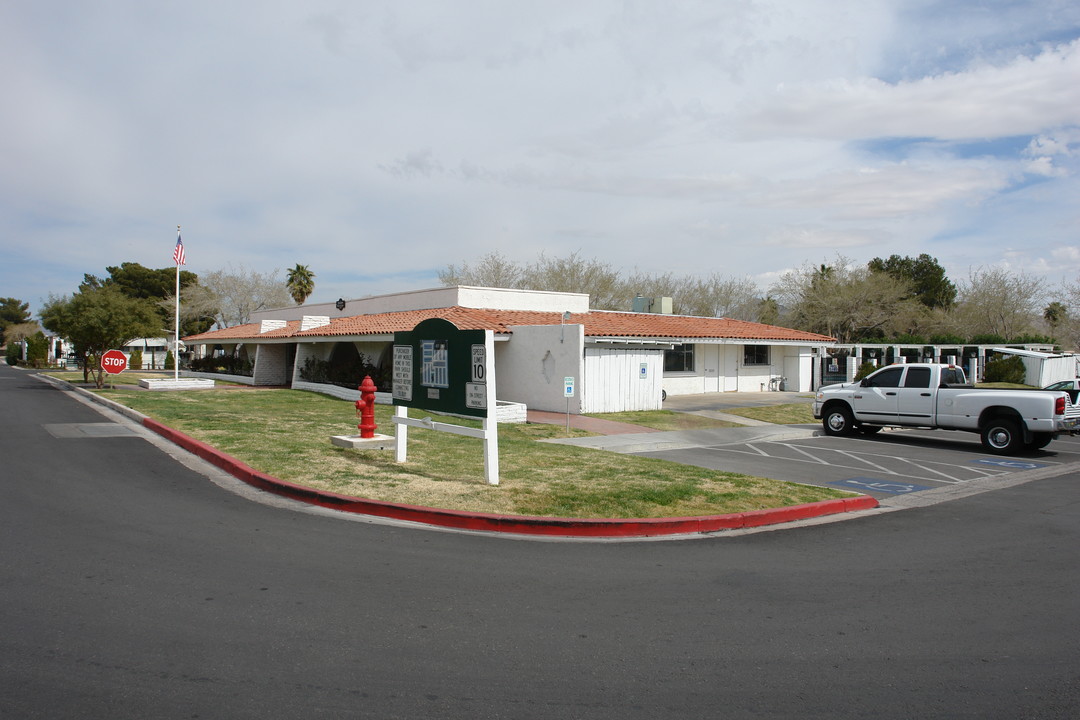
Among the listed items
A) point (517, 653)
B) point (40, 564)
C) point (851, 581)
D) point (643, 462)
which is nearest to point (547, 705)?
point (517, 653)

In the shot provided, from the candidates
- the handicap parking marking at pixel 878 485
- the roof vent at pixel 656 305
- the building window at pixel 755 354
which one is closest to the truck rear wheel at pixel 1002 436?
the handicap parking marking at pixel 878 485

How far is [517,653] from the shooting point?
4711 mm

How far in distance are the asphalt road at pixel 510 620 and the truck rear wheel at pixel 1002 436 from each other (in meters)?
7.99

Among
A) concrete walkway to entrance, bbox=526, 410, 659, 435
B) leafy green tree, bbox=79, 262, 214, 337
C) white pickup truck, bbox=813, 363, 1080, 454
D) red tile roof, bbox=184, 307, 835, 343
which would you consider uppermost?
leafy green tree, bbox=79, 262, 214, 337

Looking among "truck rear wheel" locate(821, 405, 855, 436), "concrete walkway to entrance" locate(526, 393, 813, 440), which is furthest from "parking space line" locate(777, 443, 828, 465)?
"truck rear wheel" locate(821, 405, 855, 436)

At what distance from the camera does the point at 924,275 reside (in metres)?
61.5

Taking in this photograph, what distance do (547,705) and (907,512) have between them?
7.49m

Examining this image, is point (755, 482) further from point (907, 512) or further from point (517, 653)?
point (517, 653)

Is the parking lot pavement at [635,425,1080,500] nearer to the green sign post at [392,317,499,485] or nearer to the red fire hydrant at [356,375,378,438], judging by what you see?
the green sign post at [392,317,499,485]

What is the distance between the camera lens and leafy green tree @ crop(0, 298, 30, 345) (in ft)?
390

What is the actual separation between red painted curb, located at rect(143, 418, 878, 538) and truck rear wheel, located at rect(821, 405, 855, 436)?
1000 centimetres

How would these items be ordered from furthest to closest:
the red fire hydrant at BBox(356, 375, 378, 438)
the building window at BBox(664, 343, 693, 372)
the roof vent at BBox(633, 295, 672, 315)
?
the roof vent at BBox(633, 295, 672, 315) < the building window at BBox(664, 343, 693, 372) < the red fire hydrant at BBox(356, 375, 378, 438)

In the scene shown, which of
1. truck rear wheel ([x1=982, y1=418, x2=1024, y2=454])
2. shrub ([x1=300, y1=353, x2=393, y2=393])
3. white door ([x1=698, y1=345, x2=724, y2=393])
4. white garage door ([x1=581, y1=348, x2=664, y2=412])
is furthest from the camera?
white door ([x1=698, y1=345, x2=724, y2=393])

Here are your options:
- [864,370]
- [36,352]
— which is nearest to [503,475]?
[864,370]
